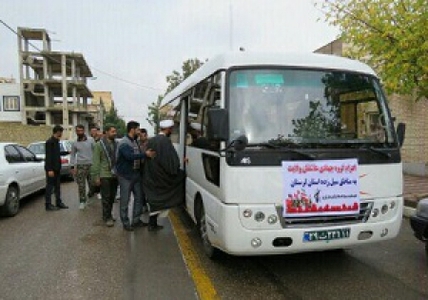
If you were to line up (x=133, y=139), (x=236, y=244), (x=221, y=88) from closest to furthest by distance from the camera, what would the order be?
(x=236, y=244)
(x=221, y=88)
(x=133, y=139)

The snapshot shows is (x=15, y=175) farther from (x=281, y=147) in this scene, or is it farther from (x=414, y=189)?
(x=414, y=189)

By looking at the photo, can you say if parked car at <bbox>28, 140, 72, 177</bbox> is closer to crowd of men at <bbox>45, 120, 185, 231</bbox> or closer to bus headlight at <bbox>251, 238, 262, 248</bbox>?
crowd of men at <bbox>45, 120, 185, 231</bbox>

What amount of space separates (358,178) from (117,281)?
289 centimetres

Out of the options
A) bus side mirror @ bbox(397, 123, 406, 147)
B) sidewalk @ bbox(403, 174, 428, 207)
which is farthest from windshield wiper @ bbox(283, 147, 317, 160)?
sidewalk @ bbox(403, 174, 428, 207)

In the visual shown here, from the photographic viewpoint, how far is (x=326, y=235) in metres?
3.98

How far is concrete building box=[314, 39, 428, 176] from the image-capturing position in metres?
12.9

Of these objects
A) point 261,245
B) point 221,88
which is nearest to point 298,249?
point 261,245

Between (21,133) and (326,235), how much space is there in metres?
31.6

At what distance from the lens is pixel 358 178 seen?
4.14 meters

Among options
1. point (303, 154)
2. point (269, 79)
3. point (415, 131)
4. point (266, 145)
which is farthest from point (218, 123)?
point (415, 131)

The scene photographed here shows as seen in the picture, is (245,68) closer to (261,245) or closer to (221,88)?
(221,88)

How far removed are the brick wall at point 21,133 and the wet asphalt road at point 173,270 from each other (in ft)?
85.0

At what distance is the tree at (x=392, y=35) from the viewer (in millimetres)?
7871

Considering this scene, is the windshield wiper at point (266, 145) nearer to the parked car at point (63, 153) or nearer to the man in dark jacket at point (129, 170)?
the man in dark jacket at point (129, 170)
